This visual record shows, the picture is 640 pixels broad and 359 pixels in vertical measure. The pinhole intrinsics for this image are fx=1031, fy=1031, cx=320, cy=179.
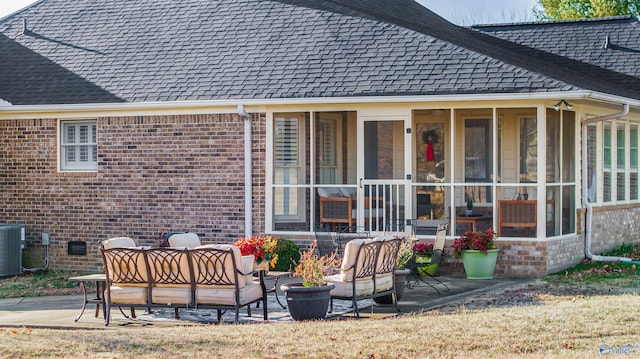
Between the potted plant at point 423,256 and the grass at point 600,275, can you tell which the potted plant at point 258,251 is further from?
the grass at point 600,275

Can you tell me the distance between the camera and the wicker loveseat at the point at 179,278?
12.1 meters

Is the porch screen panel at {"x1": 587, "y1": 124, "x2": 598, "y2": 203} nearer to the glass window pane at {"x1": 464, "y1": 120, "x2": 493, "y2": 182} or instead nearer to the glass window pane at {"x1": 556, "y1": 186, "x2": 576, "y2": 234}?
the glass window pane at {"x1": 556, "y1": 186, "x2": 576, "y2": 234}

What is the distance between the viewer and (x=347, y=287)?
499 inches

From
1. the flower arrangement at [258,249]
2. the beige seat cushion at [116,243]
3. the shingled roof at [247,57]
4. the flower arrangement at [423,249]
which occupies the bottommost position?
the flower arrangement at [423,249]

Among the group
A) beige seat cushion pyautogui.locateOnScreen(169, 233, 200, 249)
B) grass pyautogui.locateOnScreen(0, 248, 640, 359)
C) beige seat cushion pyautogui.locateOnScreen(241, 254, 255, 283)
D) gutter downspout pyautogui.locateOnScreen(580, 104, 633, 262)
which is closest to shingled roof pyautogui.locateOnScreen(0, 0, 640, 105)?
gutter downspout pyautogui.locateOnScreen(580, 104, 633, 262)

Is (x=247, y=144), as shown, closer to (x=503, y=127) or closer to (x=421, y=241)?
(x=421, y=241)

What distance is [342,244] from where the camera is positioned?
640 inches

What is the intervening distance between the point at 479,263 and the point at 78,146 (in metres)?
7.90

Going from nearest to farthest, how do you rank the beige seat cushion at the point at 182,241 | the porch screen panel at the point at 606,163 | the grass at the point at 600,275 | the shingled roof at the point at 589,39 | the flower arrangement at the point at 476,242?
the beige seat cushion at the point at 182,241
the grass at the point at 600,275
the flower arrangement at the point at 476,242
the porch screen panel at the point at 606,163
the shingled roof at the point at 589,39

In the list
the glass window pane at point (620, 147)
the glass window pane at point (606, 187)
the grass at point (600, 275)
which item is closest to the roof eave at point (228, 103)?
the glass window pane at point (620, 147)

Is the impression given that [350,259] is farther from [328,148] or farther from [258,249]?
[328,148]

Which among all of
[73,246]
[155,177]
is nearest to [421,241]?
[155,177]

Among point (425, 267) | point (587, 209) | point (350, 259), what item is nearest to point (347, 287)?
point (350, 259)

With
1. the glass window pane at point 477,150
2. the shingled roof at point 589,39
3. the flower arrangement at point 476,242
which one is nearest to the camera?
the flower arrangement at point 476,242
